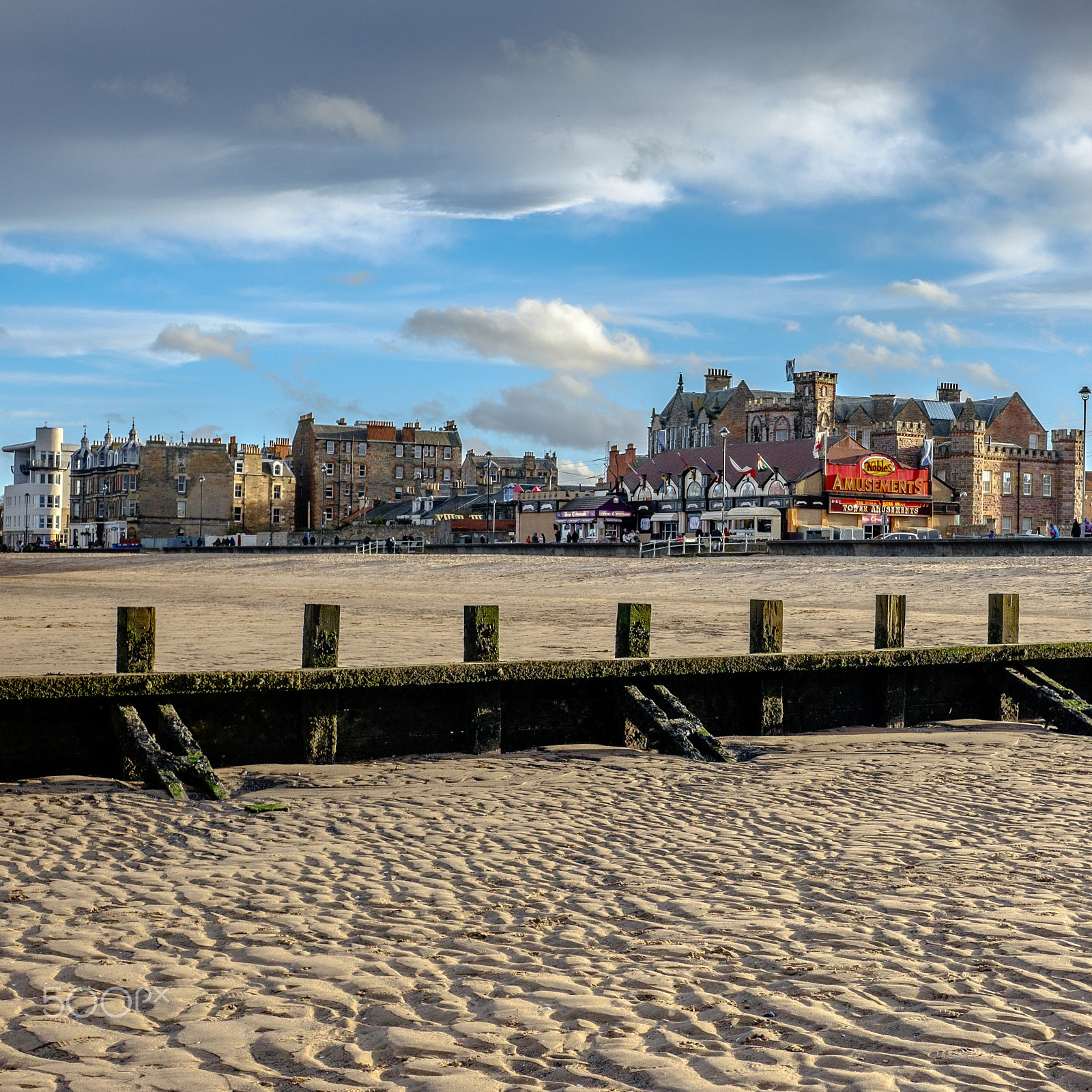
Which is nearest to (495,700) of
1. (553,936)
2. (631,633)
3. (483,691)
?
(483,691)

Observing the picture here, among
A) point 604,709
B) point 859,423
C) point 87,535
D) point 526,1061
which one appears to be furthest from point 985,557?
point 87,535

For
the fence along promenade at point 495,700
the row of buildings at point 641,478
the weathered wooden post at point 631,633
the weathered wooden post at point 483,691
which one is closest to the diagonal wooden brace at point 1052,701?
the fence along promenade at point 495,700

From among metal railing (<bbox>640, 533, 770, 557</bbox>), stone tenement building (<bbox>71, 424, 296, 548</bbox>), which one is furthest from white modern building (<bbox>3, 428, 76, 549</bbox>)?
metal railing (<bbox>640, 533, 770, 557</bbox>)

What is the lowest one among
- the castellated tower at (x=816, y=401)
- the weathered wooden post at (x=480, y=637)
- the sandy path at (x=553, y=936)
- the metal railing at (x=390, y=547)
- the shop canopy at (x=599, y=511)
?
the sandy path at (x=553, y=936)

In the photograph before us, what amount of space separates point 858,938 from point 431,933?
1.88m

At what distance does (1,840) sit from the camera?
683 cm

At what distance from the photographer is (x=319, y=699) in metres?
9.19

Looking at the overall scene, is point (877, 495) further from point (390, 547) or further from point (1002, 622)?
point (1002, 622)

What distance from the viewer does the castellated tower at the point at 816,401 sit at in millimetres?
95438

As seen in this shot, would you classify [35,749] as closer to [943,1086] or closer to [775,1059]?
[775,1059]

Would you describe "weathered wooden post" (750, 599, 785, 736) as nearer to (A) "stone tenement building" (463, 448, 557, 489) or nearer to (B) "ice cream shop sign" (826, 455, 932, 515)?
(B) "ice cream shop sign" (826, 455, 932, 515)

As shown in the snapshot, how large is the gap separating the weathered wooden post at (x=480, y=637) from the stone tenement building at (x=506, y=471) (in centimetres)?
11253

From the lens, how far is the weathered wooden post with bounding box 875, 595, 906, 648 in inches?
448

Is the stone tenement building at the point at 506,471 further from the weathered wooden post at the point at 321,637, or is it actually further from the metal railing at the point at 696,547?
the weathered wooden post at the point at 321,637
